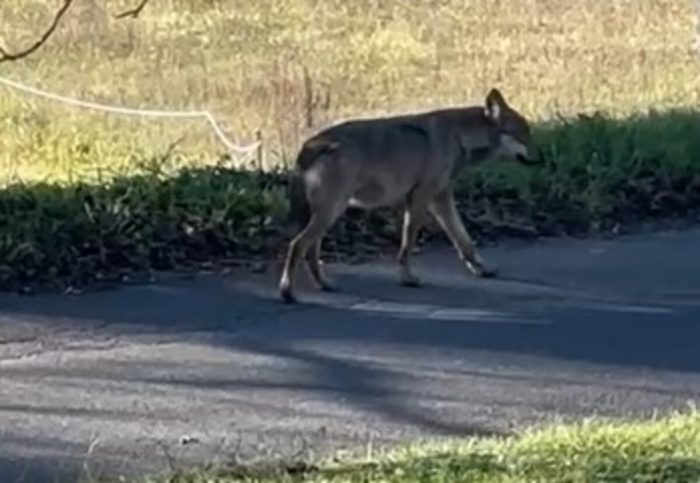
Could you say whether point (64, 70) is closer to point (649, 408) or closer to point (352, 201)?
point (352, 201)

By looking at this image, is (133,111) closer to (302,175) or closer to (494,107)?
(494,107)

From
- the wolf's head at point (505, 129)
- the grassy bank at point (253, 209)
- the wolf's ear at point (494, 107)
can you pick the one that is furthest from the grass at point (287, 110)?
the wolf's ear at point (494, 107)

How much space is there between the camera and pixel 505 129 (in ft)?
37.4

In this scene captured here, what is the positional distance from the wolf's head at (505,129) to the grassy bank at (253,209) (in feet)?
1.16

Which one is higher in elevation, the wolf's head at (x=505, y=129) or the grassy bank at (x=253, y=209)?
the wolf's head at (x=505, y=129)

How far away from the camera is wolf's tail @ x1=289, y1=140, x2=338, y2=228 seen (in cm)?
1032

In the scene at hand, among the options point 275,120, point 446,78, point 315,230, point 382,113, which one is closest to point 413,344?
point 315,230

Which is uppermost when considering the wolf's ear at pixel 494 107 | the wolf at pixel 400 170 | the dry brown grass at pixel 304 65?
the wolf's ear at pixel 494 107

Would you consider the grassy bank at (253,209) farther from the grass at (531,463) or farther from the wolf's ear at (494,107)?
the grass at (531,463)

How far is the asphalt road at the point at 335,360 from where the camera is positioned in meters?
7.93

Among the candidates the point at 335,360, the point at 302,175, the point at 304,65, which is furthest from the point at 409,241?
the point at 304,65

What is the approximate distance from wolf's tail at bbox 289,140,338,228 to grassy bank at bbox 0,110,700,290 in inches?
31.8

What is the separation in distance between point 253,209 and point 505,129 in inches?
55.3

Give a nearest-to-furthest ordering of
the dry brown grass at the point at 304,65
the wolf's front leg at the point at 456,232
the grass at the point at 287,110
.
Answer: the wolf's front leg at the point at 456,232, the grass at the point at 287,110, the dry brown grass at the point at 304,65
